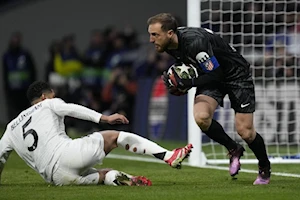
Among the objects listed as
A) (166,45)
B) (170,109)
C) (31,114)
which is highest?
(166,45)

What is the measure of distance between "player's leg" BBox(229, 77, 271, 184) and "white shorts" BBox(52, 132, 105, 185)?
144 cm

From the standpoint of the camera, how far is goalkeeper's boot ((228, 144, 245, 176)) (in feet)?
32.3

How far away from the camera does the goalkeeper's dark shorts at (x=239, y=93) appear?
383 inches

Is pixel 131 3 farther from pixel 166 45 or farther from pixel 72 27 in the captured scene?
pixel 166 45

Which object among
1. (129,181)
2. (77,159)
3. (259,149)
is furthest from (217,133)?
(77,159)

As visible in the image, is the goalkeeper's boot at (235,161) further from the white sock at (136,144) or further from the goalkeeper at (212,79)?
the white sock at (136,144)

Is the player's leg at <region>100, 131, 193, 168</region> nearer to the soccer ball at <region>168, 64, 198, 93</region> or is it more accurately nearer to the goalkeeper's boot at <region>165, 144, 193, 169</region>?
the goalkeeper's boot at <region>165, 144, 193, 169</region>

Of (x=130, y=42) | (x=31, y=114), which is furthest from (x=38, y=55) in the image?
(x=31, y=114)

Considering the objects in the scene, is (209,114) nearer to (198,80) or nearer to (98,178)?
(198,80)

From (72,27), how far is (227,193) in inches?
695

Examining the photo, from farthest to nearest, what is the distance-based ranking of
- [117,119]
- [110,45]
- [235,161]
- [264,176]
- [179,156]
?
1. [110,45]
2. [235,161]
3. [264,176]
4. [179,156]
5. [117,119]

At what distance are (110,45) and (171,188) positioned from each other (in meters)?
12.7

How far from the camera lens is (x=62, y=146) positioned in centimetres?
918

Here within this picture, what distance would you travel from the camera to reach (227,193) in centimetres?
866
